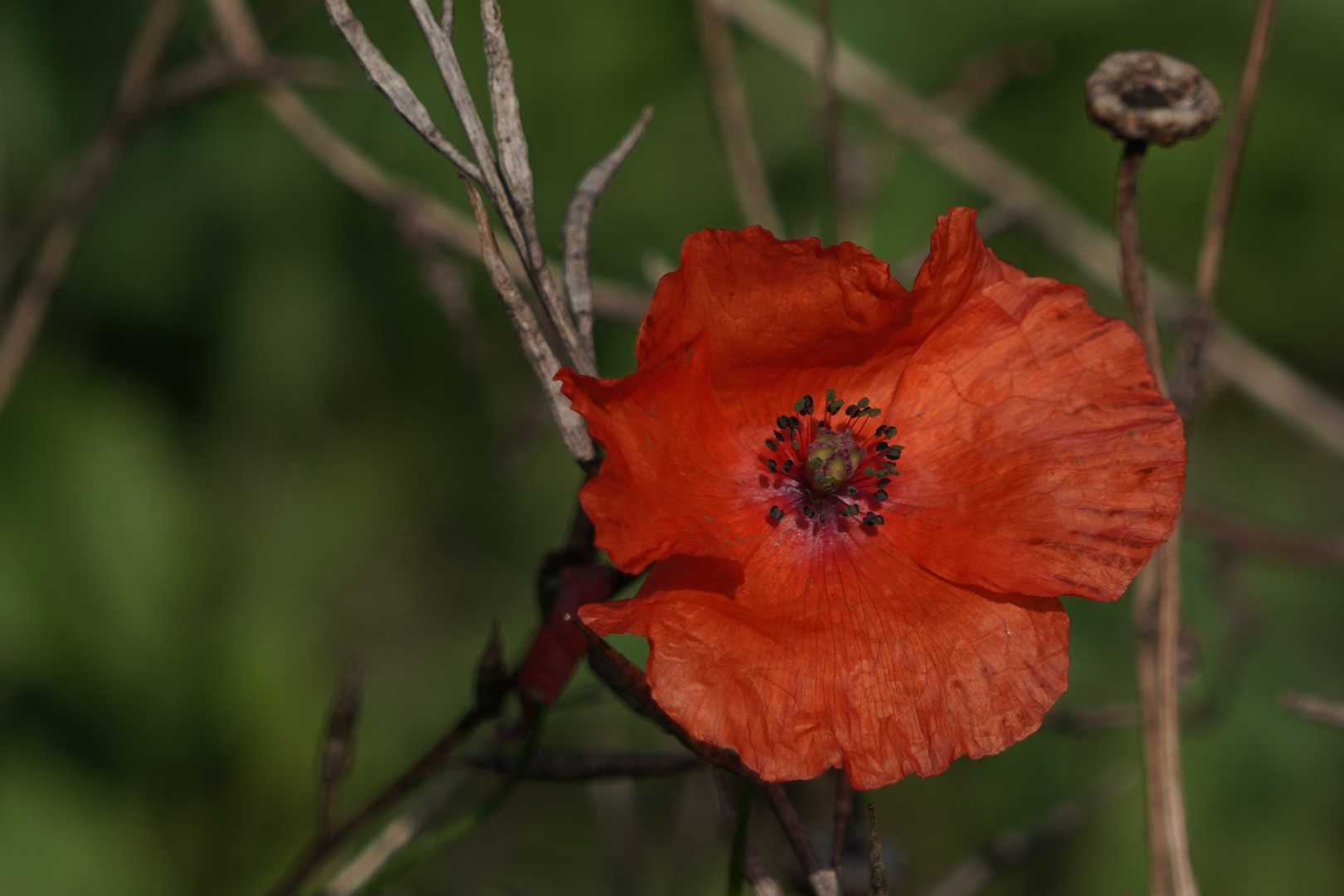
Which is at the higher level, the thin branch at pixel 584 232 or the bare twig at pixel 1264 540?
the thin branch at pixel 584 232

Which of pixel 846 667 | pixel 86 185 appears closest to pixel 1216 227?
pixel 846 667

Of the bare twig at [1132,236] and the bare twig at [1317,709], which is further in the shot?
the bare twig at [1132,236]

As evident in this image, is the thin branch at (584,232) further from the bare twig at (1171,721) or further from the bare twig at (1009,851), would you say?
the bare twig at (1009,851)

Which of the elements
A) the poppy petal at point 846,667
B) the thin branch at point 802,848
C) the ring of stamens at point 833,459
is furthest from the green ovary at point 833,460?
the thin branch at point 802,848

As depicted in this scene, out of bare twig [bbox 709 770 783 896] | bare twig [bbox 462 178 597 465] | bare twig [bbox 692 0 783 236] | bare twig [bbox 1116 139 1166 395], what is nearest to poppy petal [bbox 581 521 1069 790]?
bare twig [bbox 709 770 783 896]

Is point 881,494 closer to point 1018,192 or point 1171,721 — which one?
point 1171,721

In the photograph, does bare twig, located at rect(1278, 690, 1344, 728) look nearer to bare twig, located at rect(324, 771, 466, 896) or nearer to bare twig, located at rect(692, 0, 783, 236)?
bare twig, located at rect(324, 771, 466, 896)

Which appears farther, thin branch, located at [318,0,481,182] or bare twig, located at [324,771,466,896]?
bare twig, located at [324,771,466,896]
